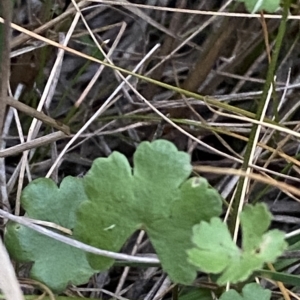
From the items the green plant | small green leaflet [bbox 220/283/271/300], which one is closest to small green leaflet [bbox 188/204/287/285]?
the green plant

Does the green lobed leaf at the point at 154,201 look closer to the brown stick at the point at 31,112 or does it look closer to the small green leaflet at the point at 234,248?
the small green leaflet at the point at 234,248

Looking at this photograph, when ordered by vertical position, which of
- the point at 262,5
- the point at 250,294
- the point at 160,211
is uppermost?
the point at 262,5

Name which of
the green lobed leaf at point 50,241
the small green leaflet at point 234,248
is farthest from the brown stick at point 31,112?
the small green leaflet at point 234,248

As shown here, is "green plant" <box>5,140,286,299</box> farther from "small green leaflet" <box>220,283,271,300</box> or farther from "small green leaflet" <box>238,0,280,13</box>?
"small green leaflet" <box>238,0,280,13</box>

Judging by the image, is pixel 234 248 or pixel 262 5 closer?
pixel 234 248

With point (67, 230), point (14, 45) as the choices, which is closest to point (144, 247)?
point (67, 230)

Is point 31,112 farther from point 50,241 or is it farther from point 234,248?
point 234,248

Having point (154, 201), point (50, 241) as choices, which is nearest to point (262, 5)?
point (154, 201)

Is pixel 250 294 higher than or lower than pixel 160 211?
lower
